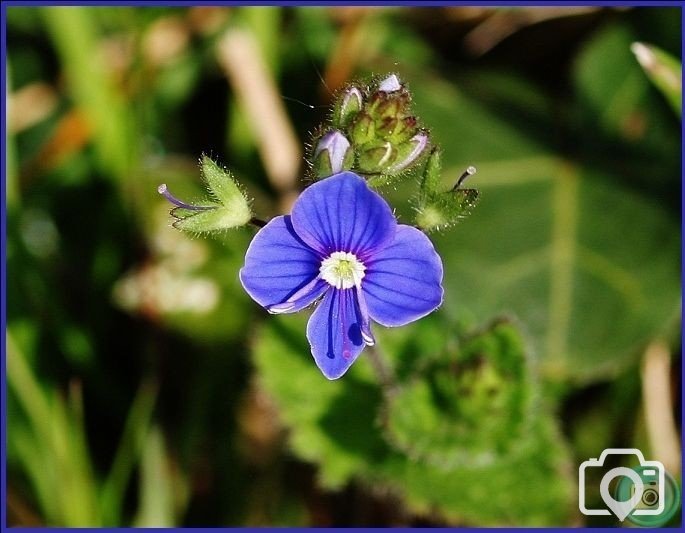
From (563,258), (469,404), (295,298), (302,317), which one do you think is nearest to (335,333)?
(295,298)

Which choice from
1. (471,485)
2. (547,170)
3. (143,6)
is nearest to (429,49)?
(547,170)

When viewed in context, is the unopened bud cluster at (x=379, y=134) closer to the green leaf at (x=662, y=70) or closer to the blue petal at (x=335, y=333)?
the blue petal at (x=335, y=333)

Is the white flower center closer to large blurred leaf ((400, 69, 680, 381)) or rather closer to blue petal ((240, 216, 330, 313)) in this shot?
blue petal ((240, 216, 330, 313))

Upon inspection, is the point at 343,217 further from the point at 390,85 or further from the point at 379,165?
the point at 390,85

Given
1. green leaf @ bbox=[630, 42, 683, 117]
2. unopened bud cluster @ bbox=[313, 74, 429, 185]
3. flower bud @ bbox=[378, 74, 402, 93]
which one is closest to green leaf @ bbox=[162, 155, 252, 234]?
unopened bud cluster @ bbox=[313, 74, 429, 185]

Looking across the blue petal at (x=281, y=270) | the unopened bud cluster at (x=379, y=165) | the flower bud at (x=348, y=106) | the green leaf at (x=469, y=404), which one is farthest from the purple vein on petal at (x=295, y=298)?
the green leaf at (x=469, y=404)
